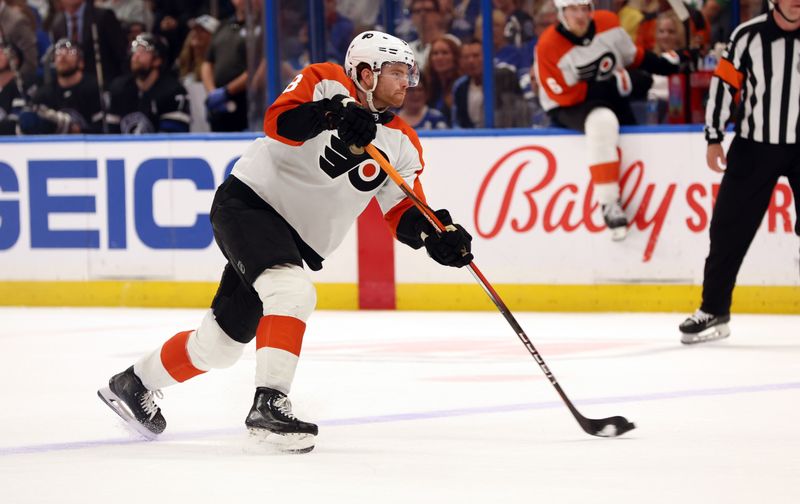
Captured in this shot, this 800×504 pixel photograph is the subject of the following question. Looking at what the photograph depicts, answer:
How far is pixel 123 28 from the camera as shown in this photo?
8.32 metres

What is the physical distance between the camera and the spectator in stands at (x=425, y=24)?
7.49m

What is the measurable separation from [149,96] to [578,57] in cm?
265

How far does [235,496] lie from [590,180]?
4005mm

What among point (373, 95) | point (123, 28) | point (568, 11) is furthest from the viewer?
point (123, 28)

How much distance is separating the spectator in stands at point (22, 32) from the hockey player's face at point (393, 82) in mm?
5339

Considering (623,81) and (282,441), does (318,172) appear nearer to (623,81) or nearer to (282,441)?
(282,441)

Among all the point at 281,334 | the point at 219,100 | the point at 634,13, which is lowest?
the point at 281,334

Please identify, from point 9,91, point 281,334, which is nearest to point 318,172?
point 281,334

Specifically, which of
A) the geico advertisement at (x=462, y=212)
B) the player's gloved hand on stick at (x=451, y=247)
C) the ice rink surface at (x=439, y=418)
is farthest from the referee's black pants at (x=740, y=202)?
the player's gloved hand on stick at (x=451, y=247)

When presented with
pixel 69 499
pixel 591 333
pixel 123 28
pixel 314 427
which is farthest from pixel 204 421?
pixel 123 28

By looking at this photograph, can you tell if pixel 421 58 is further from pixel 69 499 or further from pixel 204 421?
pixel 69 499

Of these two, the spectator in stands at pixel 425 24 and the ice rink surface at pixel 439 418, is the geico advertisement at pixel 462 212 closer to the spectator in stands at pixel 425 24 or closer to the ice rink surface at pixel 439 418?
the ice rink surface at pixel 439 418

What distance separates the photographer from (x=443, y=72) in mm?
7418

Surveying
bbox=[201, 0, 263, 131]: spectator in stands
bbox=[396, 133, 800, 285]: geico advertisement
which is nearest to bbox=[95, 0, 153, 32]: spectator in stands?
bbox=[201, 0, 263, 131]: spectator in stands
